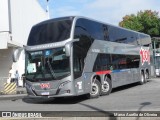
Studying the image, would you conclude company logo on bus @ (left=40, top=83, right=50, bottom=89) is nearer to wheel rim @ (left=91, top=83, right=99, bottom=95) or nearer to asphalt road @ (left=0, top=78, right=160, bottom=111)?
asphalt road @ (left=0, top=78, right=160, bottom=111)

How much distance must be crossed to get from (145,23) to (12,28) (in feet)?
116

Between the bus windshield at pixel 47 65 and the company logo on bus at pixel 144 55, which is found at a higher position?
the company logo on bus at pixel 144 55

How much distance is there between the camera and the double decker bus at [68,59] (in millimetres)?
16312

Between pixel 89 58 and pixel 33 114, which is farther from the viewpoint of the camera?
pixel 89 58

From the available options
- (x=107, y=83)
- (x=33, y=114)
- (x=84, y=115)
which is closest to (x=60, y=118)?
(x=84, y=115)

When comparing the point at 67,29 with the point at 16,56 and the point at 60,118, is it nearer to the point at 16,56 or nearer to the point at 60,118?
the point at 16,56

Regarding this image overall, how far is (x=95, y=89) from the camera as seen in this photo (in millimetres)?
18766

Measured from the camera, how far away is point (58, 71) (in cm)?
1641

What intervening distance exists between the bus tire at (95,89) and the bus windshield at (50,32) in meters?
3.13

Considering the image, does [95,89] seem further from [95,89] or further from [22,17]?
[22,17]

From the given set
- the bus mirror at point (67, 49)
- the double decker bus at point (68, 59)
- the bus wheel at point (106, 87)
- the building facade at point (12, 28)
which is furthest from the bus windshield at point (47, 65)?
the building facade at point (12, 28)

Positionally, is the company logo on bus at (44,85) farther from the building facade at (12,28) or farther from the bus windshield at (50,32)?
the building facade at (12,28)

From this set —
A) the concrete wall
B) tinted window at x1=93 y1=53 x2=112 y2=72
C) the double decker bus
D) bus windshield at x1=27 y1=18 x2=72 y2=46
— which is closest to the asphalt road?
the double decker bus

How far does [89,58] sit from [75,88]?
200 cm
